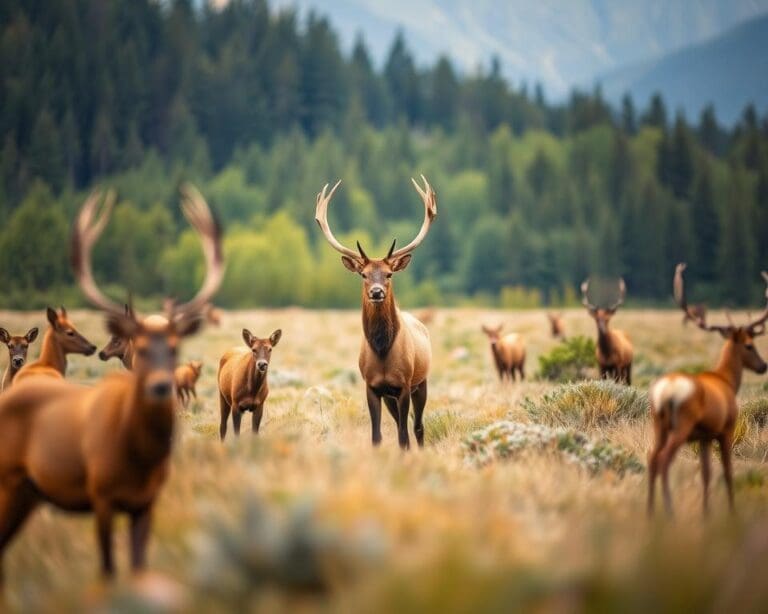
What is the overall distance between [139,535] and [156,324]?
124cm

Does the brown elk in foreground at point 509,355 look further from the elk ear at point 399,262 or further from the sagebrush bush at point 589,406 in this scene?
the elk ear at point 399,262

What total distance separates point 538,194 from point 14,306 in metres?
58.8

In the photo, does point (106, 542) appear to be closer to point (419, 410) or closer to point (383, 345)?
point (383, 345)

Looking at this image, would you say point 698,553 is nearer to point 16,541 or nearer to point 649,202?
point 16,541

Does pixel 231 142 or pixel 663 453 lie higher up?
pixel 231 142

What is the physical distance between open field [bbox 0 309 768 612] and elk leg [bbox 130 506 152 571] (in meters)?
0.14

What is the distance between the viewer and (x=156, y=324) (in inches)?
217

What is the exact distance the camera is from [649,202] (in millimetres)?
82500

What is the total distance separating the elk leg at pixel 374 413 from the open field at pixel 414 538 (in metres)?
0.42

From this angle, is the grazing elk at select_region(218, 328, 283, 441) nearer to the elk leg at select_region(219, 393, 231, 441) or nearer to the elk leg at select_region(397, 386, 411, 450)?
the elk leg at select_region(219, 393, 231, 441)

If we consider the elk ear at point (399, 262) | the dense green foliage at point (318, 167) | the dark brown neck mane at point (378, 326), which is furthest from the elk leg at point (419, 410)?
the dense green foliage at point (318, 167)

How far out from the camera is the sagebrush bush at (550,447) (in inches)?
347

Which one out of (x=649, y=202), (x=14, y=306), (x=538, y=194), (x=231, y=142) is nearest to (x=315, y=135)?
(x=231, y=142)

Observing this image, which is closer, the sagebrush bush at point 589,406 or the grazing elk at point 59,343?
the grazing elk at point 59,343
